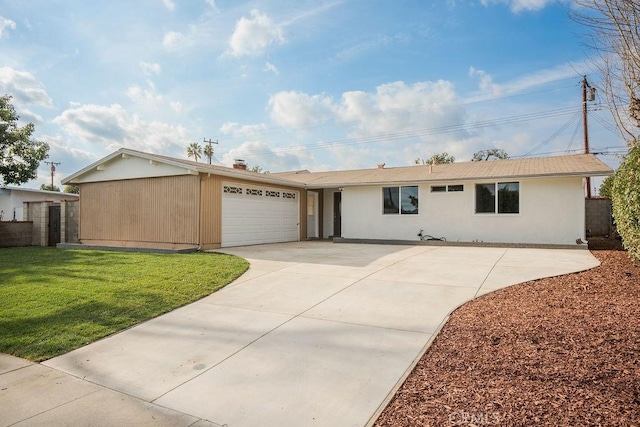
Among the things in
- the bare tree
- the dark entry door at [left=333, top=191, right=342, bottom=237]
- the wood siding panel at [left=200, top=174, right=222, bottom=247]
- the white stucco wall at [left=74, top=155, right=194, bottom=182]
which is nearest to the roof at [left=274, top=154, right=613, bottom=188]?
the dark entry door at [left=333, top=191, right=342, bottom=237]

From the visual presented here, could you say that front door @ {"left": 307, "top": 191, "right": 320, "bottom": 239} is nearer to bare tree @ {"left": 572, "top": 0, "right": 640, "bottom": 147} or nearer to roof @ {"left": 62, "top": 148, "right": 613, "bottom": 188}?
A: roof @ {"left": 62, "top": 148, "right": 613, "bottom": 188}

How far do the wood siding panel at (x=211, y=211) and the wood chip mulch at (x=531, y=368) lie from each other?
912 centimetres

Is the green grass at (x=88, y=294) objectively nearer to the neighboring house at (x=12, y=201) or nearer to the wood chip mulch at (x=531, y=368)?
the wood chip mulch at (x=531, y=368)

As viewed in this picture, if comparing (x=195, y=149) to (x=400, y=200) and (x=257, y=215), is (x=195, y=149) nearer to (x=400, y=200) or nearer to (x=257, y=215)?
(x=257, y=215)

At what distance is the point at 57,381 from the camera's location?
335cm

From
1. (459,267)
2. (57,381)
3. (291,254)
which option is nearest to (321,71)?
(291,254)

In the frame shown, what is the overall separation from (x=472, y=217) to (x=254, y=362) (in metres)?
11.9

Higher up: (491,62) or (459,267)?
(491,62)

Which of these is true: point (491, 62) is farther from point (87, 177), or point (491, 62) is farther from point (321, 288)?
point (87, 177)

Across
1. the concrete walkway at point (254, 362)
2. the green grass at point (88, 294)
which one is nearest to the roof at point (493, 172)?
the concrete walkway at point (254, 362)

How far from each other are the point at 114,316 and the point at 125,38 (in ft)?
27.1

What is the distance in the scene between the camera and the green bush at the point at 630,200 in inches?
249

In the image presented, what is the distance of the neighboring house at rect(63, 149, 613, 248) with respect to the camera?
12141mm

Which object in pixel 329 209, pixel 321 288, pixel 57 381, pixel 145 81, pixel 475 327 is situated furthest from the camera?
pixel 329 209
